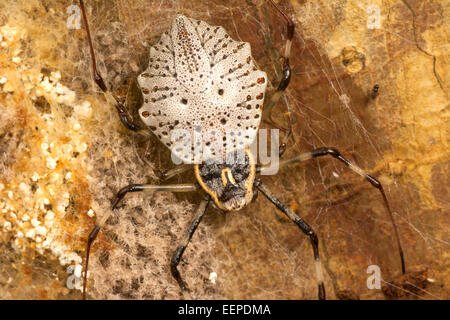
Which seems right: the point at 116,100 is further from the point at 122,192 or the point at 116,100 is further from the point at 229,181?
the point at 229,181

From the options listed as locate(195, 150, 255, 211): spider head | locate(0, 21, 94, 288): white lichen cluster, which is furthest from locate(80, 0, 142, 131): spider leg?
locate(195, 150, 255, 211): spider head

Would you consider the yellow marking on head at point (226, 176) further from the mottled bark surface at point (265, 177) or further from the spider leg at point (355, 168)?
the spider leg at point (355, 168)

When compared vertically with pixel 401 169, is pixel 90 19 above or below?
above

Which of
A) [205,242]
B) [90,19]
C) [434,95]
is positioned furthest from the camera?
[205,242]

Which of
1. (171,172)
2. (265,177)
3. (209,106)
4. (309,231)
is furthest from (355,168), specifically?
(171,172)

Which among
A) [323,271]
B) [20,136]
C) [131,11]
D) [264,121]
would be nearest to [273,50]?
[264,121]

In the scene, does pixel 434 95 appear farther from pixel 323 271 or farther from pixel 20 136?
pixel 20 136
